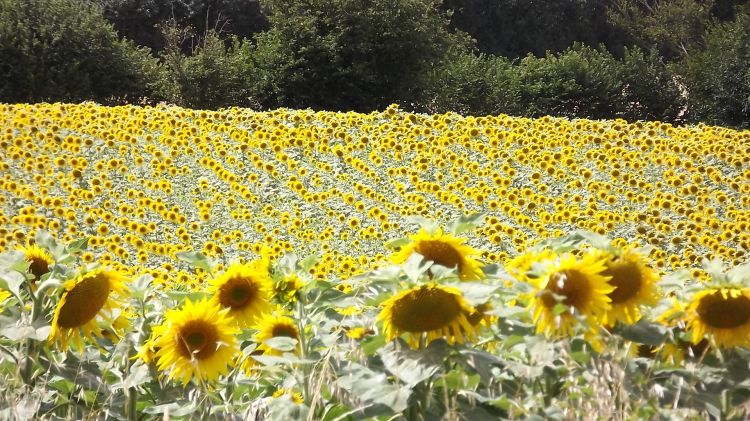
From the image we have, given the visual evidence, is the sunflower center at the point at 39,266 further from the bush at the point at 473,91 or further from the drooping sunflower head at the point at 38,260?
the bush at the point at 473,91

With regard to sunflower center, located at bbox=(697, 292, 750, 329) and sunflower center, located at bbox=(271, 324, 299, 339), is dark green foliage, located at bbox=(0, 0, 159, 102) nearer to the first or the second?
sunflower center, located at bbox=(271, 324, 299, 339)

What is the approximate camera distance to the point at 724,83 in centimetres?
1527

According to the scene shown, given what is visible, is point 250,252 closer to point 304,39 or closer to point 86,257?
point 86,257

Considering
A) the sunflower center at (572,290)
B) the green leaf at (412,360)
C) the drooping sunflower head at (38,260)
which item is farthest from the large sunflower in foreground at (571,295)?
the drooping sunflower head at (38,260)

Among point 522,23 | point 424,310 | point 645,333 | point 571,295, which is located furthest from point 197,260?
point 522,23

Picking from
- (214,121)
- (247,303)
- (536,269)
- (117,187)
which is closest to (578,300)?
(536,269)

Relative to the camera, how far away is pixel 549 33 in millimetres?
29203

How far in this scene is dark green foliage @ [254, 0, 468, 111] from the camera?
1418 centimetres

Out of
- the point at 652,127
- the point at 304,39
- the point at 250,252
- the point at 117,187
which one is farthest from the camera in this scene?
the point at 304,39

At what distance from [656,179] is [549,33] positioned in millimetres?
21474

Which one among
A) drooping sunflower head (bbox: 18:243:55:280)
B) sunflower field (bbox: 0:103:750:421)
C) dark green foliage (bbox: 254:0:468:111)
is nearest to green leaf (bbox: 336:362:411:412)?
sunflower field (bbox: 0:103:750:421)

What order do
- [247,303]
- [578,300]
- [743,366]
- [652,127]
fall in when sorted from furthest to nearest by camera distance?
1. [652,127]
2. [247,303]
3. [743,366]
4. [578,300]

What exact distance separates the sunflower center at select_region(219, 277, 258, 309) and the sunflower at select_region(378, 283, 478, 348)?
0.64 m

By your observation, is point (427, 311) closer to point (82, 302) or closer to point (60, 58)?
point (82, 302)
